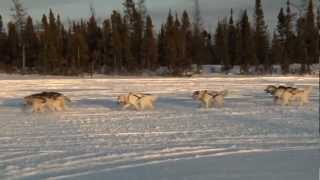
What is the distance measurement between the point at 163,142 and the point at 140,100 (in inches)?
390

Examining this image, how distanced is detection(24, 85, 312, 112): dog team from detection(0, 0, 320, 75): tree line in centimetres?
4171

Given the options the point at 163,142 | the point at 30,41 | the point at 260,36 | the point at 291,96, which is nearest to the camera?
the point at 163,142

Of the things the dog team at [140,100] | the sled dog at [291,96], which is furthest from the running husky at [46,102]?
the sled dog at [291,96]

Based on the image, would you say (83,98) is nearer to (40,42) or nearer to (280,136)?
(280,136)

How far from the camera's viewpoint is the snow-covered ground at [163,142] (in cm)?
1118

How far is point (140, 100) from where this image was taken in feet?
81.9

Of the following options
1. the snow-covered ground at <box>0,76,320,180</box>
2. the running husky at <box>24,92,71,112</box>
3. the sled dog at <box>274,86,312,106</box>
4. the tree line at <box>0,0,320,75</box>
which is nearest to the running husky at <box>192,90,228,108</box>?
the snow-covered ground at <box>0,76,320,180</box>

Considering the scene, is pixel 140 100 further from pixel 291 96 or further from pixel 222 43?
pixel 222 43

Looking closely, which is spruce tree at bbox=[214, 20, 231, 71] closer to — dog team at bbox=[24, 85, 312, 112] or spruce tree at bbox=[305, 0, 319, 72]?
spruce tree at bbox=[305, 0, 319, 72]

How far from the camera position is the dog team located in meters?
24.7

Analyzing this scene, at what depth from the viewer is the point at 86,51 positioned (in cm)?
7381

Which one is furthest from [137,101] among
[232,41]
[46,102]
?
[232,41]

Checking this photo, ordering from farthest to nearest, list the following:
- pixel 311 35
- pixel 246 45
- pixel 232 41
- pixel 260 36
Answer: pixel 232 41 → pixel 260 36 → pixel 311 35 → pixel 246 45

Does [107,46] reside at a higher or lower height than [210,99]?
higher
